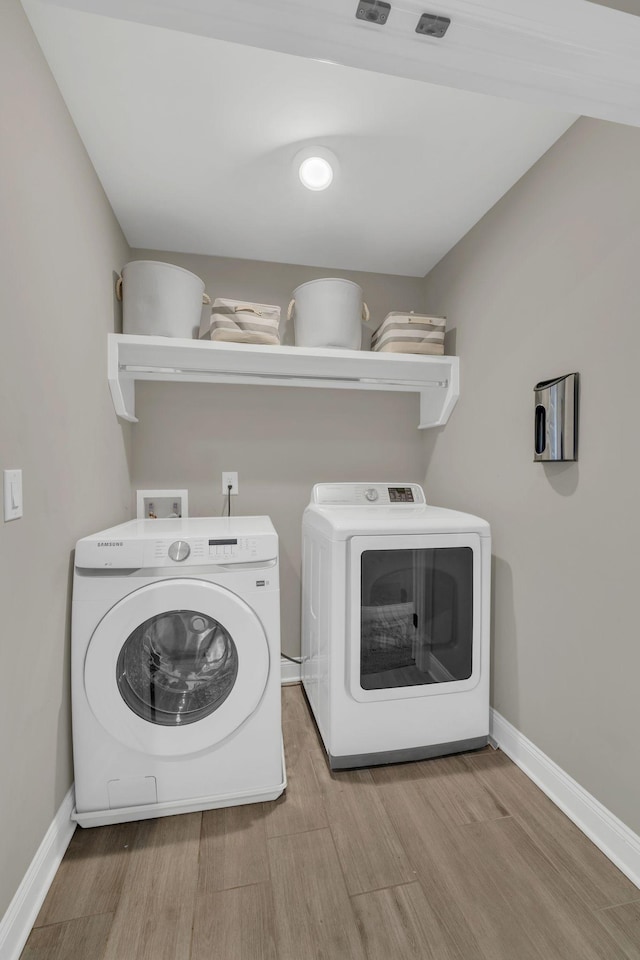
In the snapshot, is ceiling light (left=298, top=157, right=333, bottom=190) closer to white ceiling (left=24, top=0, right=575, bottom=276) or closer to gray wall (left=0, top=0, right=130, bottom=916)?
white ceiling (left=24, top=0, right=575, bottom=276)

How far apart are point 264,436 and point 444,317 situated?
1.15 metres

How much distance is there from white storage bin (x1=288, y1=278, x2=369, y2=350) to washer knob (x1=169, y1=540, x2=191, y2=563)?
1.13 metres

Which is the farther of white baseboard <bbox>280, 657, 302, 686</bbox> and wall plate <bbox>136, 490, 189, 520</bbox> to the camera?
white baseboard <bbox>280, 657, 302, 686</bbox>

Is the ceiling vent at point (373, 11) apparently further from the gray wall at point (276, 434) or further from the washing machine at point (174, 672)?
the gray wall at point (276, 434)

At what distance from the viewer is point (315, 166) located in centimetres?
167

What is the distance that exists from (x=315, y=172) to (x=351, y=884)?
2.34 meters

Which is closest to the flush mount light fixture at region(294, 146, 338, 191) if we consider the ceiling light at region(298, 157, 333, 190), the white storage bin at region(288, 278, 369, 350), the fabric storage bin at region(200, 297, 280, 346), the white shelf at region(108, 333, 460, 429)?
the ceiling light at region(298, 157, 333, 190)

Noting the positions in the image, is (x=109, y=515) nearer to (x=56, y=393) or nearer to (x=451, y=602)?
(x=56, y=393)

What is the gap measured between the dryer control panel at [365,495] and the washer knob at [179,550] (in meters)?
0.84

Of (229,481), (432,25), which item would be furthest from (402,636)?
(432,25)

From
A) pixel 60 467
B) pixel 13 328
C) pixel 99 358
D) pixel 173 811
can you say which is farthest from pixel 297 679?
pixel 13 328

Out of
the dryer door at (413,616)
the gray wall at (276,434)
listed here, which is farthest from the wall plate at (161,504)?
the dryer door at (413,616)

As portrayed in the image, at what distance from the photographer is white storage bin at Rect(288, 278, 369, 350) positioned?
2.09 metres

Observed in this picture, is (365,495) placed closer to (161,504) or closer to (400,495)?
(400,495)
